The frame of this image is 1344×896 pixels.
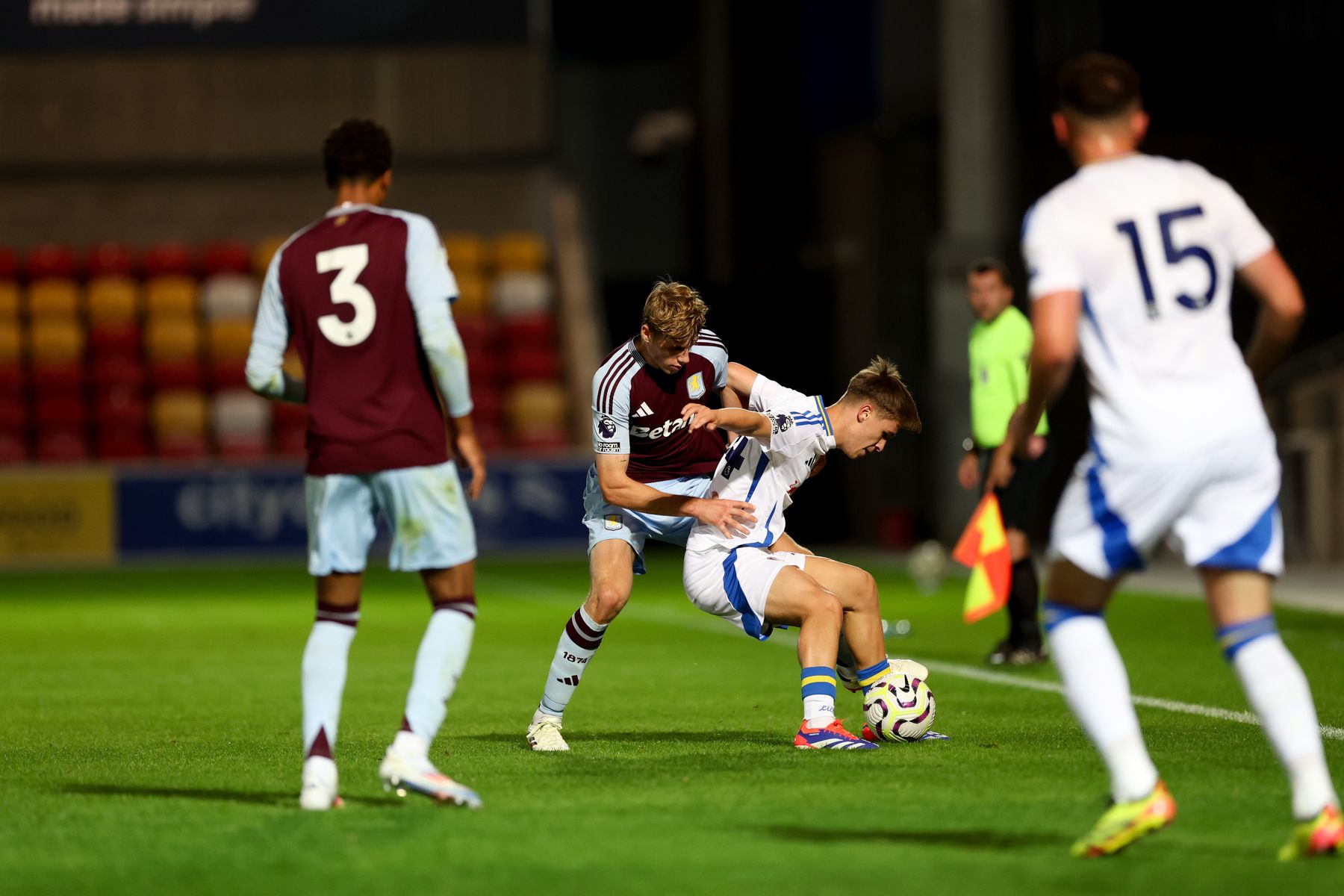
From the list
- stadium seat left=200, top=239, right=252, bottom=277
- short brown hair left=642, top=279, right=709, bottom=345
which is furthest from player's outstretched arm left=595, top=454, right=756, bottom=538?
stadium seat left=200, top=239, right=252, bottom=277

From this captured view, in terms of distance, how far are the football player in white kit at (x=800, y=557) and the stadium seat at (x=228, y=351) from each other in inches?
693

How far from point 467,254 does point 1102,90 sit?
2050 cm

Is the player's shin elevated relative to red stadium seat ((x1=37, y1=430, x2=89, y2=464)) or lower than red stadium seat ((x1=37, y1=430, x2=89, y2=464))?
elevated

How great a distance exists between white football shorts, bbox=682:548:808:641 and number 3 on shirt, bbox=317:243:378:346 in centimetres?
189

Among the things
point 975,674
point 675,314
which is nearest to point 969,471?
point 975,674

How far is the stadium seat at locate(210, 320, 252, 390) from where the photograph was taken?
2383 centimetres

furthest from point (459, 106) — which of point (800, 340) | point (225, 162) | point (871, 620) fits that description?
point (871, 620)

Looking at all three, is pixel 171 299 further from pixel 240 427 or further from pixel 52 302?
pixel 240 427

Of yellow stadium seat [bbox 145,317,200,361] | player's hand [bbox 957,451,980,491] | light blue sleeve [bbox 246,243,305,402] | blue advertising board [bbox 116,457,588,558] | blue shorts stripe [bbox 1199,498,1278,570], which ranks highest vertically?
light blue sleeve [bbox 246,243,305,402]

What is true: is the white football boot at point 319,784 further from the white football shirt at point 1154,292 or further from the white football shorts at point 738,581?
the white football shirt at point 1154,292

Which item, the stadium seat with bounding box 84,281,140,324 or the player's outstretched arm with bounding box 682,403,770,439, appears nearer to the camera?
the player's outstretched arm with bounding box 682,403,770,439

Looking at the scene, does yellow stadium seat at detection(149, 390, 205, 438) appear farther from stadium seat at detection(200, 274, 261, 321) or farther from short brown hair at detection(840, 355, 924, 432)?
short brown hair at detection(840, 355, 924, 432)

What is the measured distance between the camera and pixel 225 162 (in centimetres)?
2591

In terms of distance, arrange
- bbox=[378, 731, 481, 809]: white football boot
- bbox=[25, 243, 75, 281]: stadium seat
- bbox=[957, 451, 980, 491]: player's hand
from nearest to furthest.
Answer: bbox=[378, 731, 481, 809]: white football boot
bbox=[957, 451, 980, 491]: player's hand
bbox=[25, 243, 75, 281]: stadium seat
